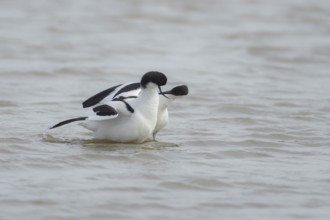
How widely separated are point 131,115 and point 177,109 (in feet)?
9.20

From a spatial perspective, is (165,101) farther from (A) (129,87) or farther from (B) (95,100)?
(B) (95,100)

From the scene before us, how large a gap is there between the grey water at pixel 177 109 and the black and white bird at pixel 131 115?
17cm

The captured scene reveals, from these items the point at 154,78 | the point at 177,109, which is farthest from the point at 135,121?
the point at 177,109

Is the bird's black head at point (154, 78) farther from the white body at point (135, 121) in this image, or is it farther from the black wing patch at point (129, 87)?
the black wing patch at point (129, 87)

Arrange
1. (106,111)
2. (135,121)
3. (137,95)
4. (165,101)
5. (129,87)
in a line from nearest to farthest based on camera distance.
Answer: (106,111) → (135,121) → (165,101) → (137,95) → (129,87)

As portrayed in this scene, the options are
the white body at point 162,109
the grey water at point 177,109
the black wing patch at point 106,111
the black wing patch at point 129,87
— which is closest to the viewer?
the grey water at point 177,109

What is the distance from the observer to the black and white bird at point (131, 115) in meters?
9.16

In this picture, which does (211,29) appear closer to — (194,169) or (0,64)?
(0,64)

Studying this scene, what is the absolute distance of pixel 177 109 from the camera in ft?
39.3

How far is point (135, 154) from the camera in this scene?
9180 millimetres

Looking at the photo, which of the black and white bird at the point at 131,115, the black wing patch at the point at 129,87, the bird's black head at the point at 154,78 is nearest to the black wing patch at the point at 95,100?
the black wing patch at the point at 129,87

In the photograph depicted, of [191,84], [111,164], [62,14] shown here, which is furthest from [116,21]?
[111,164]

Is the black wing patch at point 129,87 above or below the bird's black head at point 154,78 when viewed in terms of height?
below

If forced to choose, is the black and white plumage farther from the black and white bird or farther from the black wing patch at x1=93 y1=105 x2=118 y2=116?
the black wing patch at x1=93 y1=105 x2=118 y2=116
